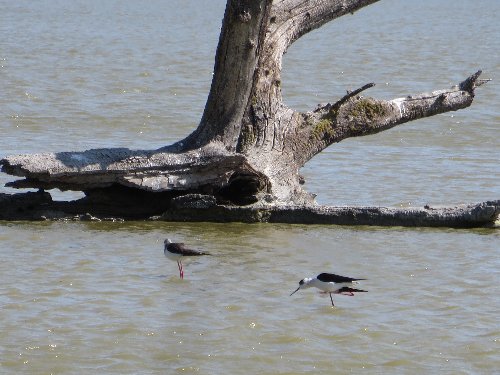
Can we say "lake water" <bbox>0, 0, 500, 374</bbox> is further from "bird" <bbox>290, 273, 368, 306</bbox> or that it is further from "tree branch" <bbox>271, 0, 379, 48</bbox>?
"tree branch" <bbox>271, 0, 379, 48</bbox>

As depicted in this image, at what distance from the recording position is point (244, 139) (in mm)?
10516

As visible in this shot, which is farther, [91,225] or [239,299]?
[91,225]

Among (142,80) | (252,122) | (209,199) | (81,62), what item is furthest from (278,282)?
(81,62)

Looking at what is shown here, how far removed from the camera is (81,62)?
22.7 m

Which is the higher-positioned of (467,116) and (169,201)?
(467,116)

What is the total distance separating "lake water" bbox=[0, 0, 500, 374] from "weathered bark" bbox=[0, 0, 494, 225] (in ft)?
1.24

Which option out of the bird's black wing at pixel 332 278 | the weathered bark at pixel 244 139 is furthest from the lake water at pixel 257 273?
the weathered bark at pixel 244 139

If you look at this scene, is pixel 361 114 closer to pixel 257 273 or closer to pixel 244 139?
pixel 244 139

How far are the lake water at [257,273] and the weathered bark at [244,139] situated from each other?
0.38m

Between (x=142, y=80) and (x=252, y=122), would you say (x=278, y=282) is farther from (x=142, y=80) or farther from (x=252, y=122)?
(x=142, y=80)

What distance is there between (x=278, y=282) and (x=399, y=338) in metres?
1.45

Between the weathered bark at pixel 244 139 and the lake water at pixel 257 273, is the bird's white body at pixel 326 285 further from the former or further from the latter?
the weathered bark at pixel 244 139

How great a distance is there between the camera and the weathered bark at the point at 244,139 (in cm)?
971

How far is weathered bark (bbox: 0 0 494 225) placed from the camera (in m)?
9.71
